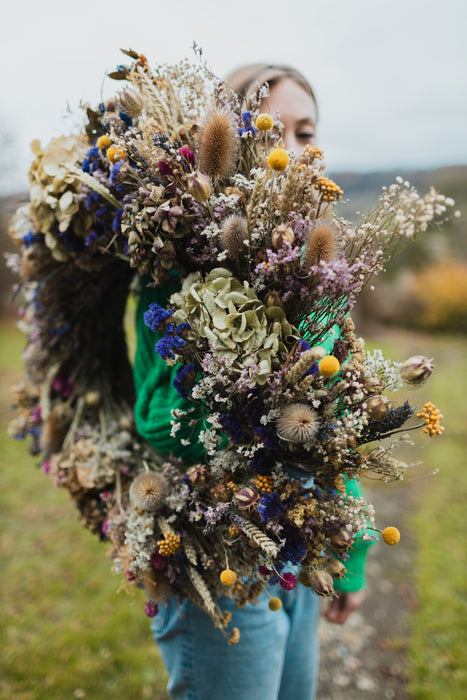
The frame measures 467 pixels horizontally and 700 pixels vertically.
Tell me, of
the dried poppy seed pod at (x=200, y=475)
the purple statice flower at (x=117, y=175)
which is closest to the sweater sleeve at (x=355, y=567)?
the dried poppy seed pod at (x=200, y=475)

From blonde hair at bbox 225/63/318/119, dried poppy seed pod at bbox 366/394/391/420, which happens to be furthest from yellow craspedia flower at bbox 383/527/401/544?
blonde hair at bbox 225/63/318/119

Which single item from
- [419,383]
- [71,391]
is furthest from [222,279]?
[71,391]

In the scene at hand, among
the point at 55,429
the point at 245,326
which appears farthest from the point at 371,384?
the point at 55,429

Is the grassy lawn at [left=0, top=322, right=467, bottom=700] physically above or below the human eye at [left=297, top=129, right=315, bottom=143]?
below

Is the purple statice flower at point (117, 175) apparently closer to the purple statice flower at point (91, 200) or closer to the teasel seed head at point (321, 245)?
the purple statice flower at point (91, 200)

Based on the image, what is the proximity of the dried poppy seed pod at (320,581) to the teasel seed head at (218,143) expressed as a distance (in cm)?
98

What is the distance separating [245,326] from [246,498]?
395 mm

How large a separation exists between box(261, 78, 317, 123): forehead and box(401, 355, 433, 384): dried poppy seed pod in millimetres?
971

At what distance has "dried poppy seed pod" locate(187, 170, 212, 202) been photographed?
42.3 inches

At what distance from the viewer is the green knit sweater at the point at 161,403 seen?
4.62ft

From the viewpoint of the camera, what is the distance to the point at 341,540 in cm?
112

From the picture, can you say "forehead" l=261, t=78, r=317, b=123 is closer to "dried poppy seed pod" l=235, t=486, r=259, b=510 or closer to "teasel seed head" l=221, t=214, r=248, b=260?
"teasel seed head" l=221, t=214, r=248, b=260

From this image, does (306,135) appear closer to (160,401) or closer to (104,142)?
(104,142)

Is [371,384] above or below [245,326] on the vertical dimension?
below
